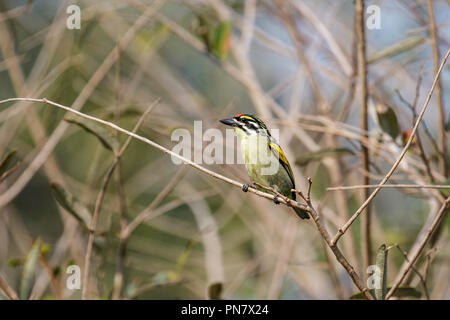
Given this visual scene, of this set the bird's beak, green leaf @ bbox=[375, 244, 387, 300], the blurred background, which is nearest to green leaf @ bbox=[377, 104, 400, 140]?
the blurred background

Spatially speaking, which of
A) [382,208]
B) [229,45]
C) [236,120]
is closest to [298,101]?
[229,45]

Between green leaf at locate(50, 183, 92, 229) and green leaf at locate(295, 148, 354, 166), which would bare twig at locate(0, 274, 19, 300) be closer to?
green leaf at locate(50, 183, 92, 229)

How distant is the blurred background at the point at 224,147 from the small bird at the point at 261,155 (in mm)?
102

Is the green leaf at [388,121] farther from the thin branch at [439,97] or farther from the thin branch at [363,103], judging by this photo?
the thin branch at [439,97]

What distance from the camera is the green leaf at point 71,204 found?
7.98 feet

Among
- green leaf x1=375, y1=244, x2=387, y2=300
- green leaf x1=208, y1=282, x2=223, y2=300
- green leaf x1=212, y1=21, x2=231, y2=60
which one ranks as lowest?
green leaf x1=375, y1=244, x2=387, y2=300

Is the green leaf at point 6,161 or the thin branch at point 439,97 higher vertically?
the thin branch at point 439,97

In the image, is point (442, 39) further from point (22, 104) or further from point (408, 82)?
point (22, 104)

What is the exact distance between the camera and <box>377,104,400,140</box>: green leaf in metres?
2.65

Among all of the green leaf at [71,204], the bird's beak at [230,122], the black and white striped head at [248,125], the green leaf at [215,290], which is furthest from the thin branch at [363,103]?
the green leaf at [71,204]

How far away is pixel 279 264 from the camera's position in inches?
121

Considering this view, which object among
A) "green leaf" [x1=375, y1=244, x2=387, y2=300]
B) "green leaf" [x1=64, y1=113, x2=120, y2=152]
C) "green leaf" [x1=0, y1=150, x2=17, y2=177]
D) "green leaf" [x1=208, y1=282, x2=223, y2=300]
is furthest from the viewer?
"green leaf" [x1=208, y1=282, x2=223, y2=300]

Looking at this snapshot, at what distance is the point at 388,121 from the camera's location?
2.68m

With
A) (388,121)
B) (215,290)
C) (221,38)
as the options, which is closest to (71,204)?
(215,290)
